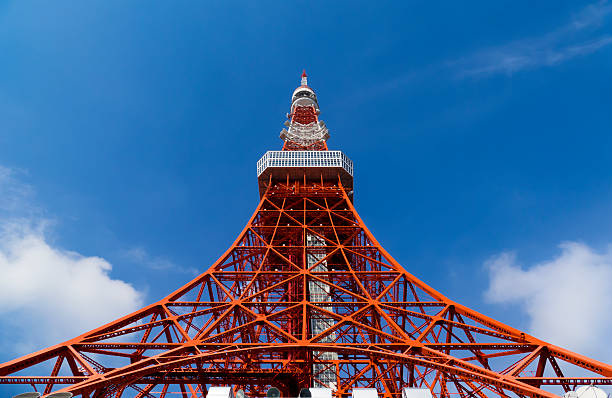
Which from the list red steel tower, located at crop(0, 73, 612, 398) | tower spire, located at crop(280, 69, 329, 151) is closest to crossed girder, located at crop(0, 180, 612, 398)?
red steel tower, located at crop(0, 73, 612, 398)

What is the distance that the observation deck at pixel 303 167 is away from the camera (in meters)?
26.2

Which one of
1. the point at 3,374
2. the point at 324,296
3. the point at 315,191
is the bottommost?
the point at 3,374

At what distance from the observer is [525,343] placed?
42.9 feet

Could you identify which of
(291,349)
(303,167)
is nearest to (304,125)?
(303,167)

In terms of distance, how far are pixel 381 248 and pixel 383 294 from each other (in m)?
4.26

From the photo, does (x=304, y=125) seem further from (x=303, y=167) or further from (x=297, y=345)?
(x=297, y=345)

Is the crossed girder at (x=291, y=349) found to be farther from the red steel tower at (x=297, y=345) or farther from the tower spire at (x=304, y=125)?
the tower spire at (x=304, y=125)

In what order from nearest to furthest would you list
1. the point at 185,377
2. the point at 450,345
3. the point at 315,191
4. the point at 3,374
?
the point at 3,374 → the point at 450,345 → the point at 185,377 → the point at 315,191

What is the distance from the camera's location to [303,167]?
26297mm

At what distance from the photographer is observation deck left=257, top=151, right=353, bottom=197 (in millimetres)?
26156

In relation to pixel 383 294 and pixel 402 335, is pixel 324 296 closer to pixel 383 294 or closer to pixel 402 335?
pixel 383 294

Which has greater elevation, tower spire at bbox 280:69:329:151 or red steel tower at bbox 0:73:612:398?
tower spire at bbox 280:69:329:151

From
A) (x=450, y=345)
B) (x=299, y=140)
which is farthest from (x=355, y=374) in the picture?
(x=299, y=140)

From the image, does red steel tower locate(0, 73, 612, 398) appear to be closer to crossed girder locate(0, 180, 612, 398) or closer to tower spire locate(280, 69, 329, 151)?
crossed girder locate(0, 180, 612, 398)
